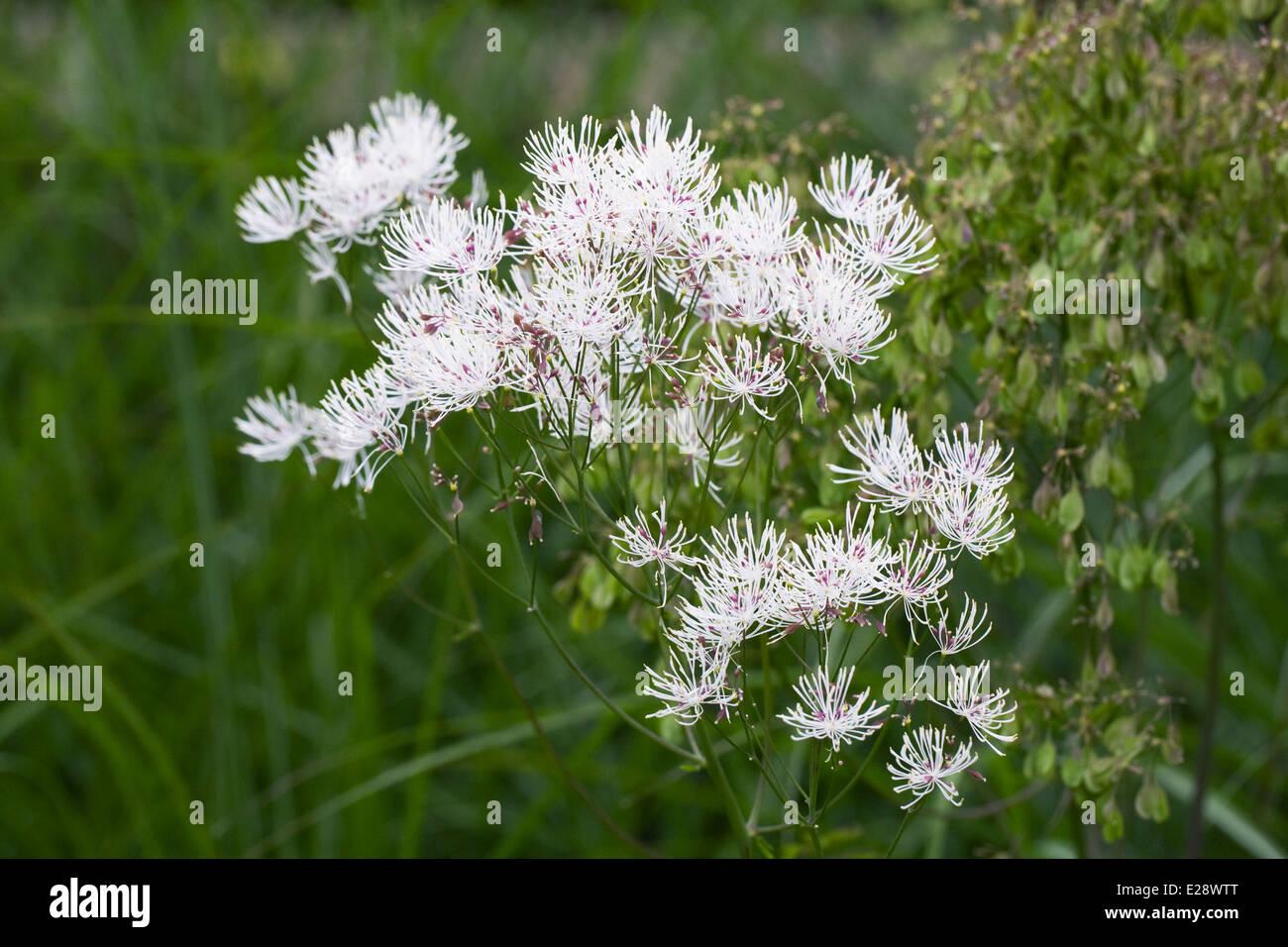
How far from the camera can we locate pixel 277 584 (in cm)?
285

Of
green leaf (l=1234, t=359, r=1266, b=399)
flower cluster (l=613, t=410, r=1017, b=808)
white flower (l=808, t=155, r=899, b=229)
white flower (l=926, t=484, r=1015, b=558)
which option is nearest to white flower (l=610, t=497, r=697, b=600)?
flower cluster (l=613, t=410, r=1017, b=808)

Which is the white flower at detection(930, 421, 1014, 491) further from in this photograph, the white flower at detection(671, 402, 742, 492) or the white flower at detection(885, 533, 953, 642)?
the white flower at detection(671, 402, 742, 492)

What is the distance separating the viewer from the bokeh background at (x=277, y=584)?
2314 millimetres

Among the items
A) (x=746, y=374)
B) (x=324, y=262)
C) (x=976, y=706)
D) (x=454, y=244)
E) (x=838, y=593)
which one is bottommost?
(x=976, y=706)

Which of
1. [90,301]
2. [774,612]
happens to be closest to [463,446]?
[90,301]

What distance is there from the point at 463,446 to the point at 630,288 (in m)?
1.95

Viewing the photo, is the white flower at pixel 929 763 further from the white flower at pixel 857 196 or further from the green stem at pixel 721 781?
the white flower at pixel 857 196

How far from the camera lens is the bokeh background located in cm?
231

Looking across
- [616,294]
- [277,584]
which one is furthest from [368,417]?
[277,584]

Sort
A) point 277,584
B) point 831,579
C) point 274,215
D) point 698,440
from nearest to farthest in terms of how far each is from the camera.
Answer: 1. point 831,579
2. point 698,440
3. point 274,215
4. point 277,584

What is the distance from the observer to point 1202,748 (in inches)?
72.1

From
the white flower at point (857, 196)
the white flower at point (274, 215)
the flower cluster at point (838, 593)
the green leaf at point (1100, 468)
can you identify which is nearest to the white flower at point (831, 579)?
the flower cluster at point (838, 593)

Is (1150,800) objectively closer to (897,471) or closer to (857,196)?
(897,471)

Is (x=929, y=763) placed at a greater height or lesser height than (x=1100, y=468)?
lesser
